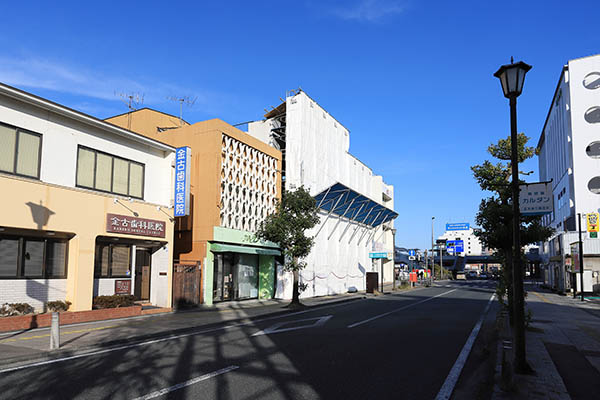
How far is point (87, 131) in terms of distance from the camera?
17.6m

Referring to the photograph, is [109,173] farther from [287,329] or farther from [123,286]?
[287,329]

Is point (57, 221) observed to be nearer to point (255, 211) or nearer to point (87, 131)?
point (87, 131)

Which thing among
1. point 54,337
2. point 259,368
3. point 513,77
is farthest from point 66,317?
point 513,77

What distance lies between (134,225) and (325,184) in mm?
20431

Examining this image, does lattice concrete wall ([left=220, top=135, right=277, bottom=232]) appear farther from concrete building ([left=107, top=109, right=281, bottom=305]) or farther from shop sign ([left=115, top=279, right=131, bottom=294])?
shop sign ([left=115, top=279, right=131, bottom=294])

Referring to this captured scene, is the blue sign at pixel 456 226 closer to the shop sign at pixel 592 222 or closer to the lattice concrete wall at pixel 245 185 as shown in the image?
the shop sign at pixel 592 222

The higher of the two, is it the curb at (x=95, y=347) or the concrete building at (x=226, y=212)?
the concrete building at (x=226, y=212)

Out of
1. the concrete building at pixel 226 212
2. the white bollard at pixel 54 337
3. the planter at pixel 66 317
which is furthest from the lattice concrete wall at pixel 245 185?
the white bollard at pixel 54 337

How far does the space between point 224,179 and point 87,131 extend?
8.20m

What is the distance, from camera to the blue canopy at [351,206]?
1364 inches

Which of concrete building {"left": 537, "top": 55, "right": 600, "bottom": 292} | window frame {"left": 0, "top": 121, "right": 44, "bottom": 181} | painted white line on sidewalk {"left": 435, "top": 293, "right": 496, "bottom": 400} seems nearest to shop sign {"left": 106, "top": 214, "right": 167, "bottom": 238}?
window frame {"left": 0, "top": 121, "right": 44, "bottom": 181}

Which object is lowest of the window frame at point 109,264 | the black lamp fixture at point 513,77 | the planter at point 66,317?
the planter at point 66,317

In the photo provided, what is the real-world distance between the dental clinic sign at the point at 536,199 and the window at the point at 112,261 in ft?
51.4

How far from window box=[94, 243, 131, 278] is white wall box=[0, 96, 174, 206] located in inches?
96.2
